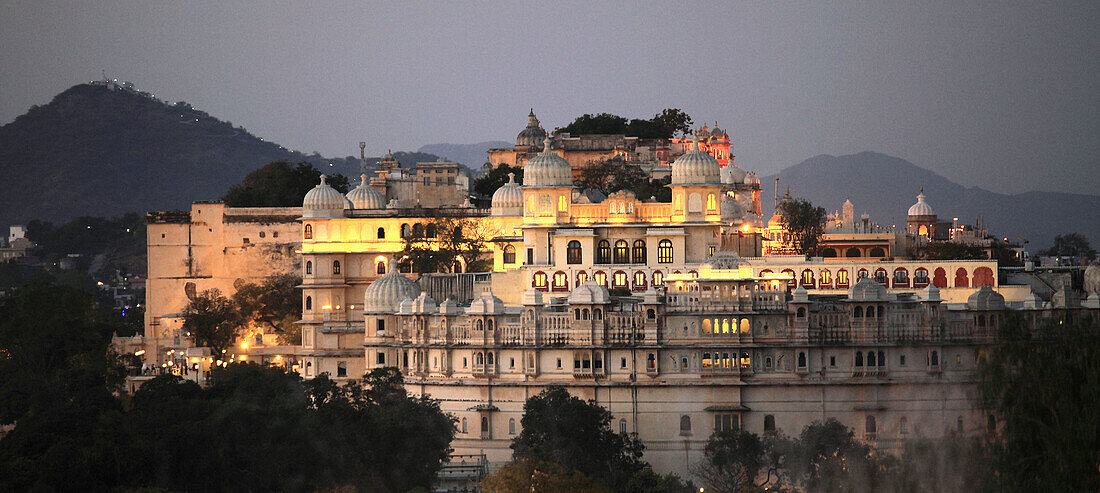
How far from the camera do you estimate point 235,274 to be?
4225 inches

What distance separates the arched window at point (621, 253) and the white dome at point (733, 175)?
29152mm

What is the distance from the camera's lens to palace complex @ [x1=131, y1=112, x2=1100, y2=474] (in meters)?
75.7

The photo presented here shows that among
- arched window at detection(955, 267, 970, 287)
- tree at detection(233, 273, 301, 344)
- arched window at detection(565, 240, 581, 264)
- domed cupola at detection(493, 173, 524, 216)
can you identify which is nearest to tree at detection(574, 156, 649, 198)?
domed cupola at detection(493, 173, 524, 216)

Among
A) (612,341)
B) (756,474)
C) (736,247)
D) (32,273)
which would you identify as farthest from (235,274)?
(32,273)

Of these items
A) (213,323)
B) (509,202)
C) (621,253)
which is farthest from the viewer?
(213,323)

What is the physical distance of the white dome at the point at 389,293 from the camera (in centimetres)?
8300

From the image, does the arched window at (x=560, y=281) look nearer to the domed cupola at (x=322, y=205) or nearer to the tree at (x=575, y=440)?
the tree at (x=575, y=440)

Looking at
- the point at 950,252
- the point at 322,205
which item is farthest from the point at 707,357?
the point at 322,205

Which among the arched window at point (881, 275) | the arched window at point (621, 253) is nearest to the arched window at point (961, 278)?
the arched window at point (881, 275)

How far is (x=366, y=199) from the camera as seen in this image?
102188 mm

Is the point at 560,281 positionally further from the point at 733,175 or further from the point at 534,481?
the point at 733,175

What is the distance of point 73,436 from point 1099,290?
4640 centimetres

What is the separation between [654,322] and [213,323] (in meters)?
32.6

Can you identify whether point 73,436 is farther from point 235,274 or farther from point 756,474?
point 235,274
